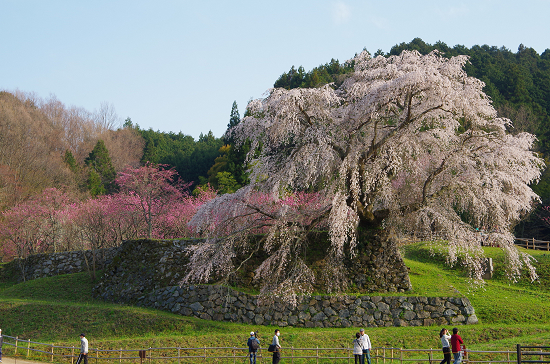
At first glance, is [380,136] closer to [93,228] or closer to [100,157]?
[93,228]

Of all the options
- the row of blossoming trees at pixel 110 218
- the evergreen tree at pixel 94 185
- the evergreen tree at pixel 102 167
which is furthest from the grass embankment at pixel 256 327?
the evergreen tree at pixel 102 167

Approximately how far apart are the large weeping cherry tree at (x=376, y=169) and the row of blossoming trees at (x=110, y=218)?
12275 mm

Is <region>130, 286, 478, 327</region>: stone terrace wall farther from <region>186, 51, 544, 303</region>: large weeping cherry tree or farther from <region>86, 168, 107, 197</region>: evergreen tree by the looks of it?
<region>86, 168, 107, 197</region>: evergreen tree

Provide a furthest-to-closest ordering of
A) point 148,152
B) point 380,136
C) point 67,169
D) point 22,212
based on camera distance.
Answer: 1. point 148,152
2. point 67,169
3. point 22,212
4. point 380,136

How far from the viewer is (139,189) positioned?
3005 cm

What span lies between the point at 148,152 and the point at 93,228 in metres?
37.9

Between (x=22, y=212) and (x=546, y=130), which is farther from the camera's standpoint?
(x=546, y=130)

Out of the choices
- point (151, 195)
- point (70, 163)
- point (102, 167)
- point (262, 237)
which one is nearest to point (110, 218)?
point (151, 195)

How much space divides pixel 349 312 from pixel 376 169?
17.2ft

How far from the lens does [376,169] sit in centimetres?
1602

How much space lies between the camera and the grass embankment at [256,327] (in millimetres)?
14156

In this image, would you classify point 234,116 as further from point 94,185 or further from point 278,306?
point 278,306

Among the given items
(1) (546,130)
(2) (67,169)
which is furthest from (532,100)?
(2) (67,169)

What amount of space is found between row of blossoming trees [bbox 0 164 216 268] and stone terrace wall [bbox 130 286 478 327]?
12563 mm
